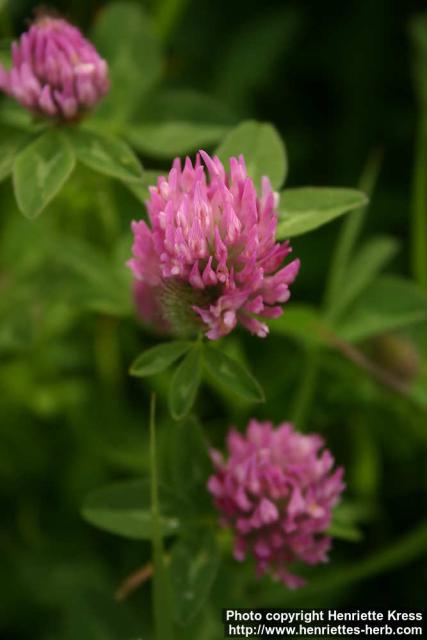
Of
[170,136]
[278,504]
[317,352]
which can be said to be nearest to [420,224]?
[317,352]

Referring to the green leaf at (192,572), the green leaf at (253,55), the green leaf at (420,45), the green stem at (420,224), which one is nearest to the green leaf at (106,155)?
the green leaf at (192,572)

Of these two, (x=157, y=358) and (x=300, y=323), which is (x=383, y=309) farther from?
(x=157, y=358)

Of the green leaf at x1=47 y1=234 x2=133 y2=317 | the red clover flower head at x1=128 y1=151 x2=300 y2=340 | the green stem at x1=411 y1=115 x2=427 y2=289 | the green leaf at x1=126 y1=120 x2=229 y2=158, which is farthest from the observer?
the green stem at x1=411 y1=115 x2=427 y2=289

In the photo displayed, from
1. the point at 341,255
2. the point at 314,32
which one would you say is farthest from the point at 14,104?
the point at 314,32

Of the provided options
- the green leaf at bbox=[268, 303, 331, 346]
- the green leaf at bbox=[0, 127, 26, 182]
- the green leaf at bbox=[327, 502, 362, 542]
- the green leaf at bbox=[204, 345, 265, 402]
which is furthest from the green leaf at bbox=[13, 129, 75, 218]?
the green leaf at bbox=[327, 502, 362, 542]

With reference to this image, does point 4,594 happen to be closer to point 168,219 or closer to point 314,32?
point 168,219

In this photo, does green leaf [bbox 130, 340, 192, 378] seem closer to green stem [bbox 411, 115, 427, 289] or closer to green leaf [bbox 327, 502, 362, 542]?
green leaf [bbox 327, 502, 362, 542]
